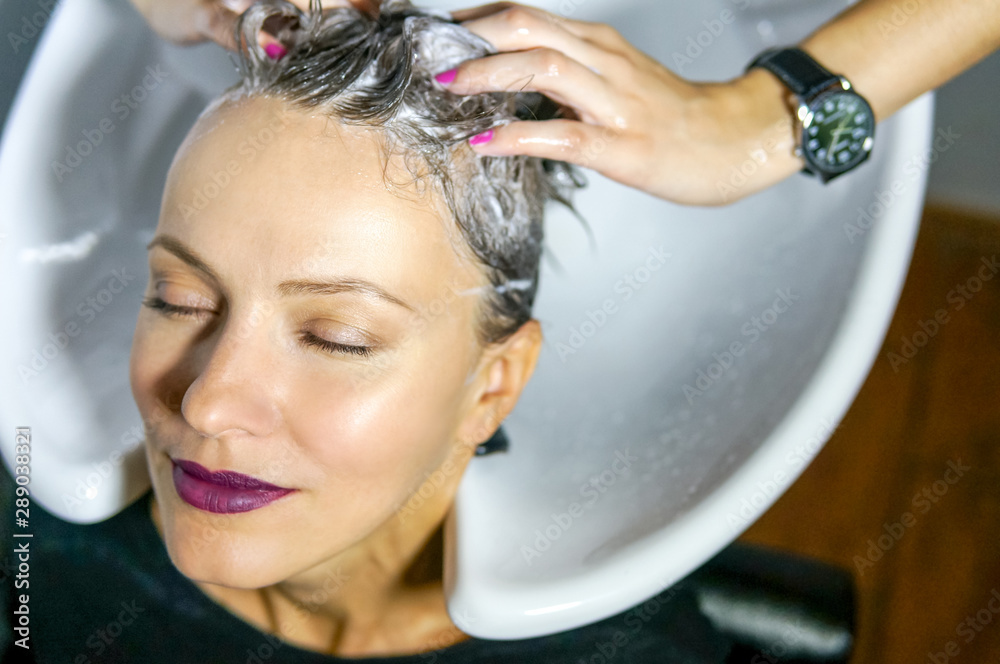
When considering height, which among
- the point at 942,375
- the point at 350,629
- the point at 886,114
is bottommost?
the point at 942,375

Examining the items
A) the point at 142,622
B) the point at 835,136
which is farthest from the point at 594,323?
the point at 142,622

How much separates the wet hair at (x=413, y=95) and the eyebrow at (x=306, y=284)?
4.5 inches

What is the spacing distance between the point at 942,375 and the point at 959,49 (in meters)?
1.05

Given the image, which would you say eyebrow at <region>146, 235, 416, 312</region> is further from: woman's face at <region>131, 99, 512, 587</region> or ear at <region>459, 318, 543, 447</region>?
ear at <region>459, 318, 543, 447</region>

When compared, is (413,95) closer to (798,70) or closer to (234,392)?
(234,392)

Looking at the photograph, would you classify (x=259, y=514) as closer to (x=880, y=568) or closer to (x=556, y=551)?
(x=556, y=551)

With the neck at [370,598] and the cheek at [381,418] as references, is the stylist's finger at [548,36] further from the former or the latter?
the neck at [370,598]

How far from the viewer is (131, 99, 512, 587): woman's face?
0.73m

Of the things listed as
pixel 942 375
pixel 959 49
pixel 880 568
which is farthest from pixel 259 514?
pixel 942 375

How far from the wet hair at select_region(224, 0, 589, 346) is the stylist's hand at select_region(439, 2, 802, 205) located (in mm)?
34

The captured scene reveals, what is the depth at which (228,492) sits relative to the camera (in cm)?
76

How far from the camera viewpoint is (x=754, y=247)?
1124 mm

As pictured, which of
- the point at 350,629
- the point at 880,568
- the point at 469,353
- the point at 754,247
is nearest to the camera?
the point at 469,353

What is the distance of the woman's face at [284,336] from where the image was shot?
73 cm
